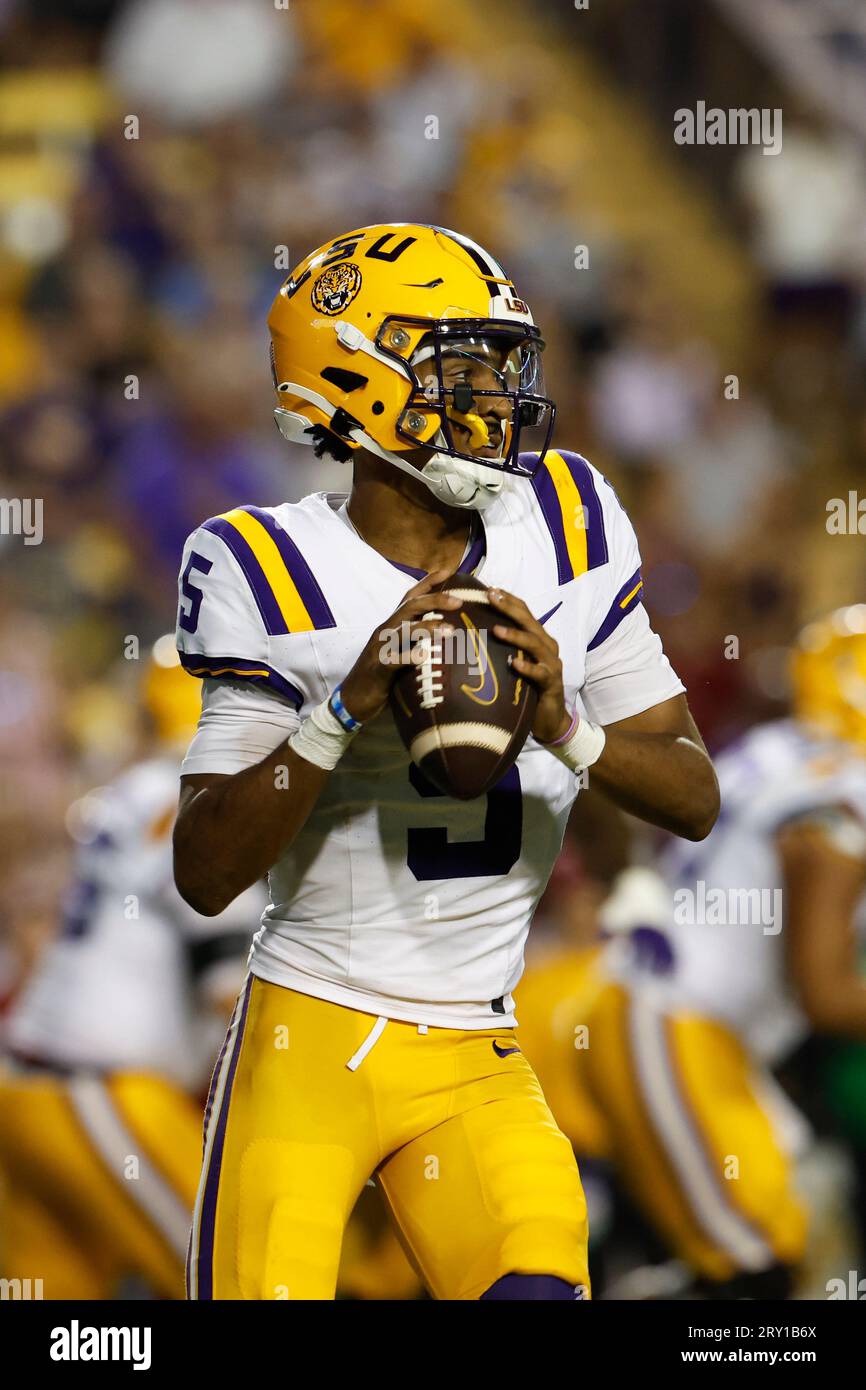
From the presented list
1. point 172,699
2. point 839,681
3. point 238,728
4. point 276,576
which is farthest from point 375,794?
point 839,681

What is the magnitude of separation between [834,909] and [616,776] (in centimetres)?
187

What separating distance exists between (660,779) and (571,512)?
0.37 m

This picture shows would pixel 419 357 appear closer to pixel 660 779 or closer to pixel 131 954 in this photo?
pixel 660 779

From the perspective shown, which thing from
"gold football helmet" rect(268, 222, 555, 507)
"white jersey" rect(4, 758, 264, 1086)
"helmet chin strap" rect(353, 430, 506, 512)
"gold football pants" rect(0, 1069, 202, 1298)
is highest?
"gold football helmet" rect(268, 222, 555, 507)

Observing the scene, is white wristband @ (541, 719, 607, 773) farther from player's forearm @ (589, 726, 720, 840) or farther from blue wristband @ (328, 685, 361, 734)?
blue wristband @ (328, 685, 361, 734)

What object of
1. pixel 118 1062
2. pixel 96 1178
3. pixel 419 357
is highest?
pixel 419 357

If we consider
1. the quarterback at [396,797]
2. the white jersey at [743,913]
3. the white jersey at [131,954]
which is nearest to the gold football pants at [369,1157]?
the quarterback at [396,797]

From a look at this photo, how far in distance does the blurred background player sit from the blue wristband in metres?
1.99

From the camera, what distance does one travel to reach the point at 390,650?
201 cm

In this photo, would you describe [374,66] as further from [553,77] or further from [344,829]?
[344,829]

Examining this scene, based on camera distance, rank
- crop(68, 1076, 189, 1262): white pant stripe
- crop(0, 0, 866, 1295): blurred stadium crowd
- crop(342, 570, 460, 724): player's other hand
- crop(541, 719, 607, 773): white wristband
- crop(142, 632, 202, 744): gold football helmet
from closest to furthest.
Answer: crop(342, 570, 460, 724): player's other hand
crop(541, 719, 607, 773): white wristband
crop(68, 1076, 189, 1262): white pant stripe
crop(142, 632, 202, 744): gold football helmet
crop(0, 0, 866, 1295): blurred stadium crowd

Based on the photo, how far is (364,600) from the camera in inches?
87.7

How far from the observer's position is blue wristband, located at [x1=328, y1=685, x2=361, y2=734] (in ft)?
6.66

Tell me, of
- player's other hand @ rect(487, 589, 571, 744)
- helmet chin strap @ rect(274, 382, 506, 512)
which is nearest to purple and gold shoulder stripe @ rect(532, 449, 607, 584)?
helmet chin strap @ rect(274, 382, 506, 512)
